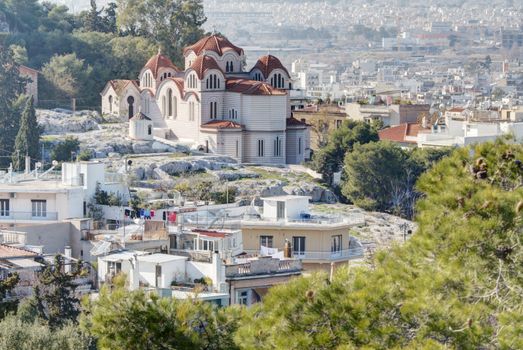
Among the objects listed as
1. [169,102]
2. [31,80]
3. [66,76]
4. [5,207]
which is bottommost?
[5,207]

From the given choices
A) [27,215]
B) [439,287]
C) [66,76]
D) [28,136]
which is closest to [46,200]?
[27,215]

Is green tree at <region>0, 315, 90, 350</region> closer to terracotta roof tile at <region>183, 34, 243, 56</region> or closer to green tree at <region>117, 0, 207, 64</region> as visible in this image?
terracotta roof tile at <region>183, 34, 243, 56</region>

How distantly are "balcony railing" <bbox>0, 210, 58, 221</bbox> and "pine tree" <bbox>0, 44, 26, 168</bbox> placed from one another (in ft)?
47.2

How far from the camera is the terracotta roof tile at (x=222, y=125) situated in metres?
49.6

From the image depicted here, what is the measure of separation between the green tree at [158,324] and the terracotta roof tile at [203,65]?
3187cm

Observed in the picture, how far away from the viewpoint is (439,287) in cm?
1686

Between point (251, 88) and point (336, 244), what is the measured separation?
1957cm

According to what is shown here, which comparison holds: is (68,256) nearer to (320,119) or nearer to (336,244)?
(336,244)

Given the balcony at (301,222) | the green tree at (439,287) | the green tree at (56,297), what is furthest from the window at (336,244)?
the green tree at (439,287)

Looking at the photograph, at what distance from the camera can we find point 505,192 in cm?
1691

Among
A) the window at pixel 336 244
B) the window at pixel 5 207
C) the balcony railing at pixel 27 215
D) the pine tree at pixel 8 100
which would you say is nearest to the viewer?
the window at pixel 336 244

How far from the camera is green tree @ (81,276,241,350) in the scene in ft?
60.1

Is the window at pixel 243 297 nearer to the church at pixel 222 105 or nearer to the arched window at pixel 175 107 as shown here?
the church at pixel 222 105

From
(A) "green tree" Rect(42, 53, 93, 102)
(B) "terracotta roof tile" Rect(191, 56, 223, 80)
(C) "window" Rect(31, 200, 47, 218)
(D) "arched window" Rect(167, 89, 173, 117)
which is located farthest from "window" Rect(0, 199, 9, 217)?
(A) "green tree" Rect(42, 53, 93, 102)
